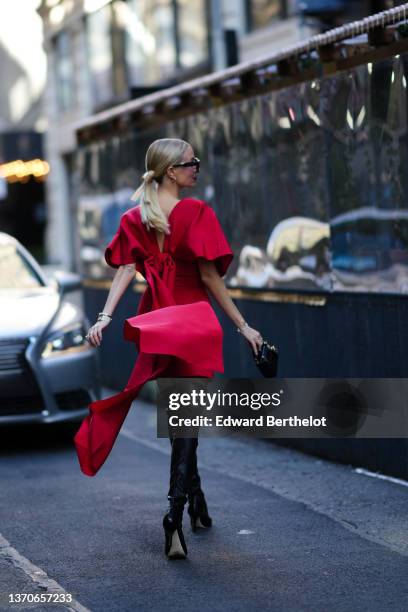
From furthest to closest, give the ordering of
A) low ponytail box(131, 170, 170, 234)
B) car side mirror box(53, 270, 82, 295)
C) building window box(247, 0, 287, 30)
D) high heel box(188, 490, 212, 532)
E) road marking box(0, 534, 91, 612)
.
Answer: building window box(247, 0, 287, 30), car side mirror box(53, 270, 82, 295), high heel box(188, 490, 212, 532), low ponytail box(131, 170, 170, 234), road marking box(0, 534, 91, 612)

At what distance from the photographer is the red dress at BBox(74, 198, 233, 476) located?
6.04 metres

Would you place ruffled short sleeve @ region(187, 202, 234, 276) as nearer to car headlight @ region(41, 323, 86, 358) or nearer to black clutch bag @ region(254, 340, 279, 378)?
black clutch bag @ region(254, 340, 279, 378)

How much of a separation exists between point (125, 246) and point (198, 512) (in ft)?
4.61

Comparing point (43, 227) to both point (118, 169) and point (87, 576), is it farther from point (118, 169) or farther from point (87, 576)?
point (87, 576)

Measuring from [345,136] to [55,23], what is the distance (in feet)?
85.2

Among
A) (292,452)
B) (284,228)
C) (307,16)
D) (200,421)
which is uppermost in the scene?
(307,16)

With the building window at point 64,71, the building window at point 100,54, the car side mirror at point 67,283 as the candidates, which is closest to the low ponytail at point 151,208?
the car side mirror at point 67,283

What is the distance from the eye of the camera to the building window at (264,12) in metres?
21.1

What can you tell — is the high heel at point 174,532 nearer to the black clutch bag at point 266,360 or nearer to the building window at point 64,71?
the black clutch bag at point 266,360

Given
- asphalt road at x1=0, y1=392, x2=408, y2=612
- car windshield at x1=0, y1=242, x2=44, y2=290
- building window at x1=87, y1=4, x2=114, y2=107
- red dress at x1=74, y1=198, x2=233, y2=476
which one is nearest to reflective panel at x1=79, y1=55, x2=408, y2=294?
asphalt road at x1=0, y1=392, x2=408, y2=612

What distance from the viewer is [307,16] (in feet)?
59.3

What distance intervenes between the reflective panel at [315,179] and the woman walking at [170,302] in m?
2.01

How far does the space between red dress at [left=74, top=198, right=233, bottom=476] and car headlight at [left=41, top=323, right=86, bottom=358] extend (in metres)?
3.48

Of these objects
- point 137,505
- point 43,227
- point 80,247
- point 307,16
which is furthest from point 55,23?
point 137,505
